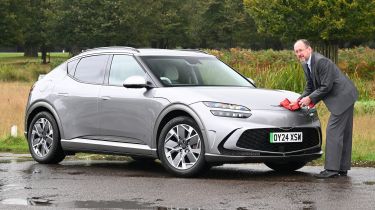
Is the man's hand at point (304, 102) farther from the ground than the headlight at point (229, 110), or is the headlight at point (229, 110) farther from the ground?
the man's hand at point (304, 102)

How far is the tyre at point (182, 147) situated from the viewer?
1030 centimetres

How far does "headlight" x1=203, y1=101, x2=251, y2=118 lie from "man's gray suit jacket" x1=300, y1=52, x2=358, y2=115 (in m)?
0.88

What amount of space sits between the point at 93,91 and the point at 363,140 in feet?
16.4

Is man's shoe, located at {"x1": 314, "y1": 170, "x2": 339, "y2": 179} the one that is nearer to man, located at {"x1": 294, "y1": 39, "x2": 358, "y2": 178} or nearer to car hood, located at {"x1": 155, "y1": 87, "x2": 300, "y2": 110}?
man, located at {"x1": 294, "y1": 39, "x2": 358, "y2": 178}

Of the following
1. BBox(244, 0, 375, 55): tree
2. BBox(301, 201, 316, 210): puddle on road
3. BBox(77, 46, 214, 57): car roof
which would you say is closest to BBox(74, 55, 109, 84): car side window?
BBox(77, 46, 214, 57): car roof

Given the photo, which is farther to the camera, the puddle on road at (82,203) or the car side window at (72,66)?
the car side window at (72,66)

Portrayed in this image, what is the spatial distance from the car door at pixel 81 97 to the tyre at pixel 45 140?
0.74ft

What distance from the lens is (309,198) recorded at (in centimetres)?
867

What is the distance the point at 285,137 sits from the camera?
10.2 metres

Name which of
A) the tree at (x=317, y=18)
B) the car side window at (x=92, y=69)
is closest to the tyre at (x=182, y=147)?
the car side window at (x=92, y=69)

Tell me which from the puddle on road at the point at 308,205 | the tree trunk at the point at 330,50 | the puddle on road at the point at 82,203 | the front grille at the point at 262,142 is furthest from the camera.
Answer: the tree trunk at the point at 330,50

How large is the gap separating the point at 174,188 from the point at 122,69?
2.58m

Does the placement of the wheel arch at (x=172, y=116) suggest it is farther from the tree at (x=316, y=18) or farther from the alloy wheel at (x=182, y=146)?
the tree at (x=316, y=18)

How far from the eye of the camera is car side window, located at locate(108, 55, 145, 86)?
37.4 feet
